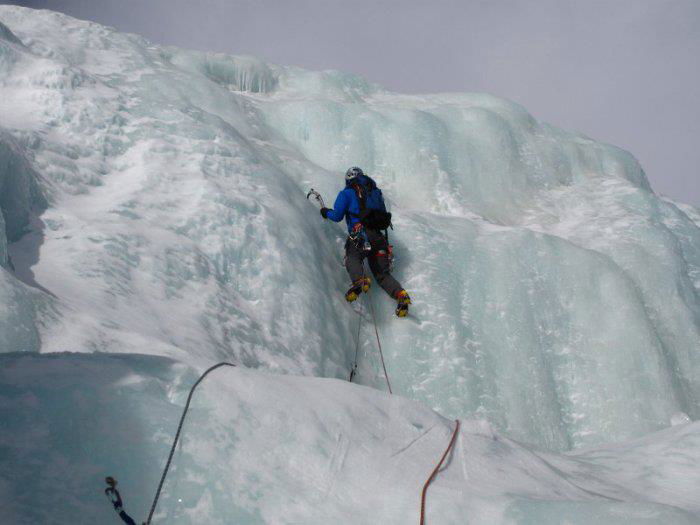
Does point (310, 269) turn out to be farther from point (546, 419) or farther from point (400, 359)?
point (546, 419)

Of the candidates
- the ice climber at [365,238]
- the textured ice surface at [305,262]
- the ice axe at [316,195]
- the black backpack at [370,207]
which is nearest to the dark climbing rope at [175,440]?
the textured ice surface at [305,262]

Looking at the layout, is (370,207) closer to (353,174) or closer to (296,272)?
(353,174)

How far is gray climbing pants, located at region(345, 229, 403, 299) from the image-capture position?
16.9 ft

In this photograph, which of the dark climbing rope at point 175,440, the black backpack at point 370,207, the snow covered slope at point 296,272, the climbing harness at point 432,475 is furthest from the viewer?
the black backpack at point 370,207

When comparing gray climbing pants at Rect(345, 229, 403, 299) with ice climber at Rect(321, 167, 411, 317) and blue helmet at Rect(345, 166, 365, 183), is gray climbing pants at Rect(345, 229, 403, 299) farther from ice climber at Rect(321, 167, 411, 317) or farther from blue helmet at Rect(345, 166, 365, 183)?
blue helmet at Rect(345, 166, 365, 183)

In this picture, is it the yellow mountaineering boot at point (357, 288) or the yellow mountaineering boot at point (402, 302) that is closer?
the yellow mountaineering boot at point (357, 288)

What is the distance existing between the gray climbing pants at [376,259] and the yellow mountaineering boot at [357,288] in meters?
0.14

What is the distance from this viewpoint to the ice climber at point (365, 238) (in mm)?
5109

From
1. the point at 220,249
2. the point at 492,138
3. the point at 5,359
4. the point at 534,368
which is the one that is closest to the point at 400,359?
the point at 534,368

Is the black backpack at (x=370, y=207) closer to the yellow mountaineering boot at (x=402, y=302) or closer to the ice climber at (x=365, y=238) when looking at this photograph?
the ice climber at (x=365, y=238)

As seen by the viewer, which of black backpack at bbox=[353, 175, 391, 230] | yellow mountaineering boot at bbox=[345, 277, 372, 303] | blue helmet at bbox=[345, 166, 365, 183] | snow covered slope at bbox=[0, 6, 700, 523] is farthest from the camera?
blue helmet at bbox=[345, 166, 365, 183]

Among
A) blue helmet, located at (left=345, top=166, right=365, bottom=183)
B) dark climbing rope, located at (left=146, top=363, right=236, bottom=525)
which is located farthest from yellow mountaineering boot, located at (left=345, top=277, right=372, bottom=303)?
dark climbing rope, located at (left=146, top=363, right=236, bottom=525)

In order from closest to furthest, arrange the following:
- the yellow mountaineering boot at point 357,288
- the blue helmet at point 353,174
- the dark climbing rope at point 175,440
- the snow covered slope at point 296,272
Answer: the dark climbing rope at point 175,440
the snow covered slope at point 296,272
the yellow mountaineering boot at point 357,288
the blue helmet at point 353,174

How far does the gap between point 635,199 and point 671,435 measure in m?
5.42
